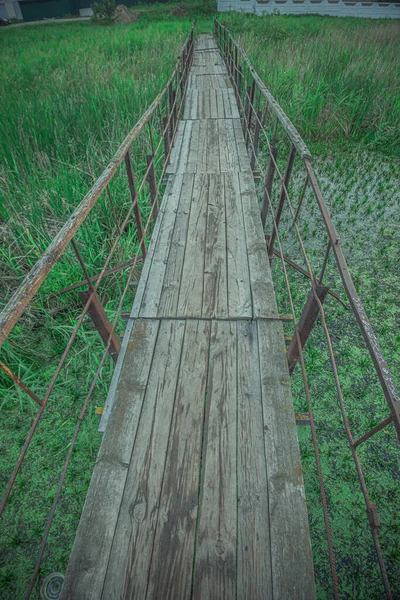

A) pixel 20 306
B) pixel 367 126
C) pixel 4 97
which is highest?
pixel 20 306

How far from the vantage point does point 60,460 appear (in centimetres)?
221

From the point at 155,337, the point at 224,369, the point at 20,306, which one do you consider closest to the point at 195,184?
the point at 155,337

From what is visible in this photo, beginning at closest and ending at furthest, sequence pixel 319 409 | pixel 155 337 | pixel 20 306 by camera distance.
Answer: pixel 20 306 < pixel 155 337 < pixel 319 409

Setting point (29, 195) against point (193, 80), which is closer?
point (29, 195)

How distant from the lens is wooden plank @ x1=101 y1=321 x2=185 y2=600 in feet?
4.00

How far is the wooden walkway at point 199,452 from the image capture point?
1229 mm

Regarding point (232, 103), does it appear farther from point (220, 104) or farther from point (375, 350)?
point (375, 350)

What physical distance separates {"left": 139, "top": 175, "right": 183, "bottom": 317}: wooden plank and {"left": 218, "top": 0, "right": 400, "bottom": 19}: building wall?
94.1 feet

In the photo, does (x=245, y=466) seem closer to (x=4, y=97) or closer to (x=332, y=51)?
(x=4, y=97)

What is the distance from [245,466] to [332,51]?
9.86m

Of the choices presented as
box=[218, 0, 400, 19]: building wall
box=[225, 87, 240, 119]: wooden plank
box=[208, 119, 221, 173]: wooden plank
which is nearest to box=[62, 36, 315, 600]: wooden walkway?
box=[208, 119, 221, 173]: wooden plank

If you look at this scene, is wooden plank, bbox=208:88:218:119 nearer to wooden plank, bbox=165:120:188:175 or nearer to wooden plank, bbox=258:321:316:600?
wooden plank, bbox=165:120:188:175

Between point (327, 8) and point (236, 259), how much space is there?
3240 centimetres

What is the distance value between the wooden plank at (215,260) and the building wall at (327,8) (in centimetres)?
2881
